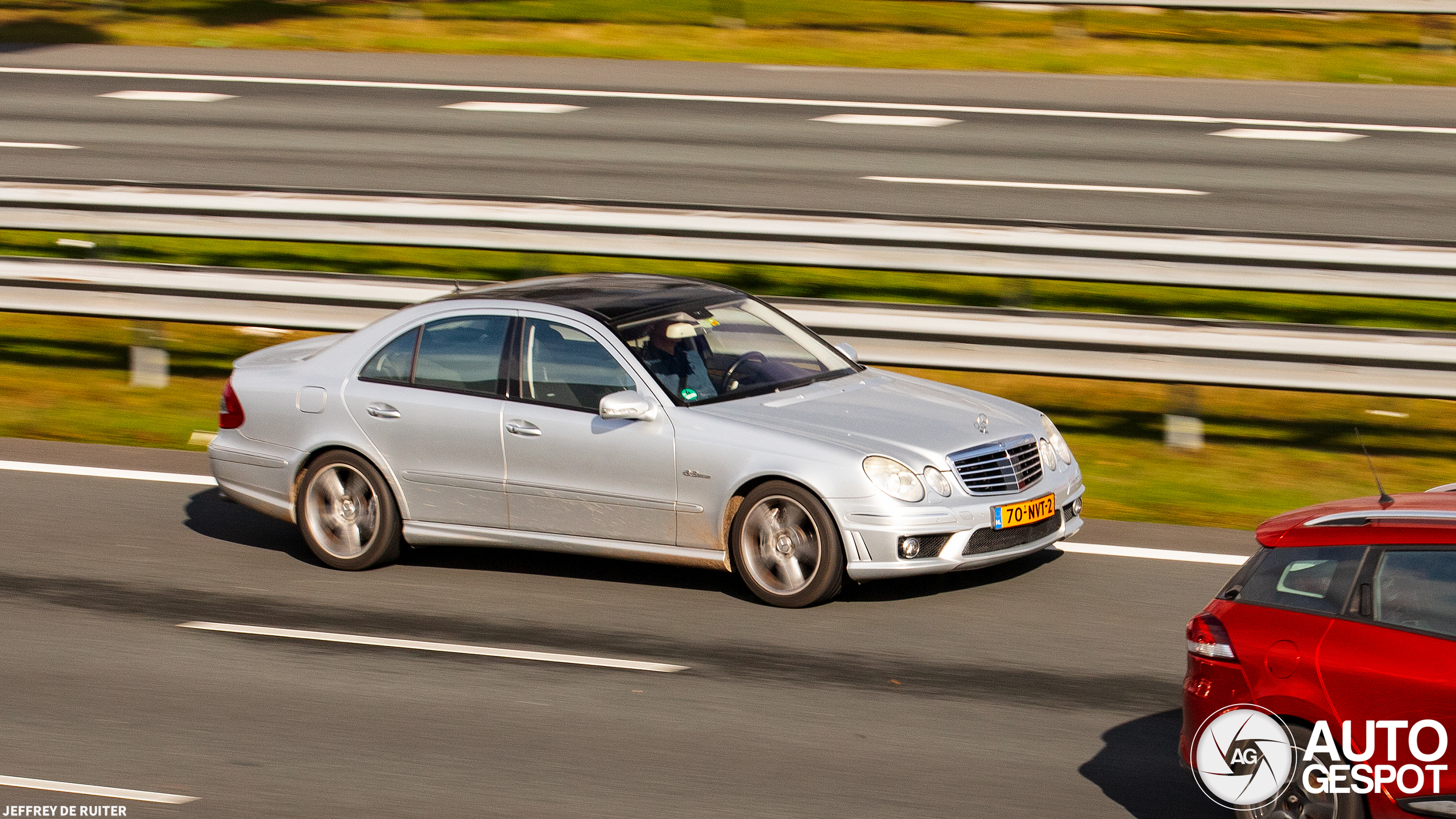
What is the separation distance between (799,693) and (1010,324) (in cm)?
412

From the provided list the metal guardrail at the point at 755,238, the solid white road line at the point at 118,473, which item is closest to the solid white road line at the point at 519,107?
the metal guardrail at the point at 755,238

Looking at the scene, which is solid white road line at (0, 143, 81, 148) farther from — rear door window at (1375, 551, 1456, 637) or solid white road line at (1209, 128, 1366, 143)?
rear door window at (1375, 551, 1456, 637)

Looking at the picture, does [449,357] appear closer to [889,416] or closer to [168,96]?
[889,416]

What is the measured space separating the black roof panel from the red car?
424 cm

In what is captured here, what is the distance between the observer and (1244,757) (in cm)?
503

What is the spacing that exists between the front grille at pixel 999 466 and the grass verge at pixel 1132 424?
1700 millimetres

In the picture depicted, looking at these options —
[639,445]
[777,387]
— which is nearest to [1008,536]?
[777,387]

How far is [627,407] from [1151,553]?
114 inches

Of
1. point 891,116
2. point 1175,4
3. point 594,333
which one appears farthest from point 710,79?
point 594,333

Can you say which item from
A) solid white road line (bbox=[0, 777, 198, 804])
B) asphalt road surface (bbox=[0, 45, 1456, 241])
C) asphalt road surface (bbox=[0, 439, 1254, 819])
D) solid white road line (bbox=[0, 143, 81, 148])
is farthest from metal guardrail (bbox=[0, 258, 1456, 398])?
solid white road line (bbox=[0, 143, 81, 148])

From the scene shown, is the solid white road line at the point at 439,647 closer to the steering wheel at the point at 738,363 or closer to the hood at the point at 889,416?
the hood at the point at 889,416

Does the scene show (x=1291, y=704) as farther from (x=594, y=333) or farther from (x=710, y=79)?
(x=710, y=79)

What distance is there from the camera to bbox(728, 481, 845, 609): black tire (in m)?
7.84

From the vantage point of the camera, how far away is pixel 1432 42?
20562 millimetres
